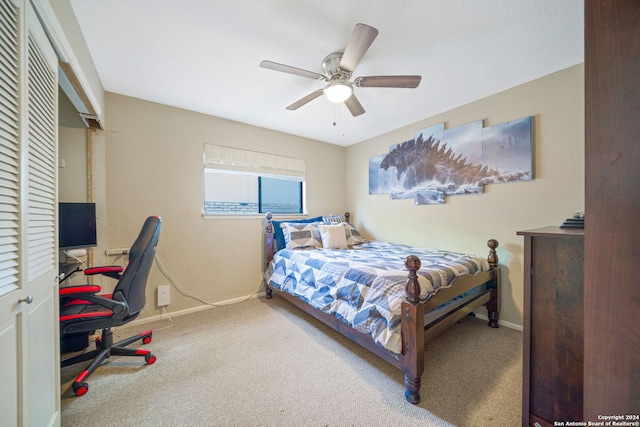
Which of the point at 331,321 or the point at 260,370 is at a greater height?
the point at 331,321

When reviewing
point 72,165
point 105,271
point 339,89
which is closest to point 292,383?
point 105,271

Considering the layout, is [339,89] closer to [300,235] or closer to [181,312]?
[300,235]

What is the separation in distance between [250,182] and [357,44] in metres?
2.31

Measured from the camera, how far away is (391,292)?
1531 mm

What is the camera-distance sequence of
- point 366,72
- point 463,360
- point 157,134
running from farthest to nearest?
point 157,134 → point 366,72 → point 463,360

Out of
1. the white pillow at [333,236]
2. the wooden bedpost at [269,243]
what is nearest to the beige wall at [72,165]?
the wooden bedpost at [269,243]

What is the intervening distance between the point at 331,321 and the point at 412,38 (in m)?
2.32

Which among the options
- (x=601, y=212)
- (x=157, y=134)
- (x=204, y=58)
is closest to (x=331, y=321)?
(x=601, y=212)

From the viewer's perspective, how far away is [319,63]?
1.86 meters

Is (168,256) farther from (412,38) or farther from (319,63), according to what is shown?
(412,38)

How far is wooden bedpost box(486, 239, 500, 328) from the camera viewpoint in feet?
7.36

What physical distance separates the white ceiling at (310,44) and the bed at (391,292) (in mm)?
1575

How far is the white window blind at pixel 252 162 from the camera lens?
282cm

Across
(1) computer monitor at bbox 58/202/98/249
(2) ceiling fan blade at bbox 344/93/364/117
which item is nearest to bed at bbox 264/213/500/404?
(2) ceiling fan blade at bbox 344/93/364/117
